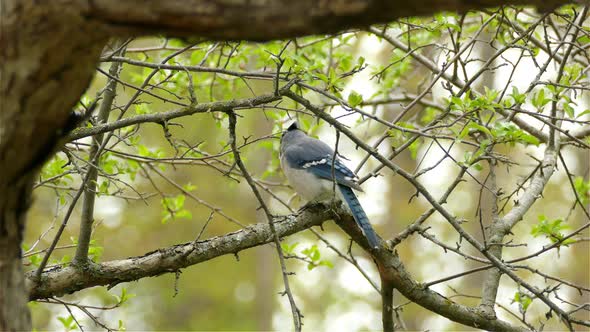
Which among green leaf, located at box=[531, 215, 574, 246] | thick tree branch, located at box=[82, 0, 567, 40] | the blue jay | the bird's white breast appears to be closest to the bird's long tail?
the blue jay

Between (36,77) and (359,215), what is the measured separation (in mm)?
3199

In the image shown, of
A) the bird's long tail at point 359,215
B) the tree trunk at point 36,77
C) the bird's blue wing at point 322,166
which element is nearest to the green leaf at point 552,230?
the bird's long tail at point 359,215

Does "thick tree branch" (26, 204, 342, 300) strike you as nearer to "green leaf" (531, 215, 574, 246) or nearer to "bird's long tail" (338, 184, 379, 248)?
"bird's long tail" (338, 184, 379, 248)

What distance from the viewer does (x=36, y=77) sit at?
1994 millimetres

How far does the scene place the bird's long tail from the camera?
425 cm

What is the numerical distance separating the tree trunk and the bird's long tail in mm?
2438

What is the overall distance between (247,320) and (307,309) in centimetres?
122

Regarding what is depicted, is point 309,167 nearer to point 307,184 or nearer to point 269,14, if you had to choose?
point 307,184

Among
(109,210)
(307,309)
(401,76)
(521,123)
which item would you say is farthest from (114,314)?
(521,123)

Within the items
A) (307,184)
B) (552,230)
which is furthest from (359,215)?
(307,184)

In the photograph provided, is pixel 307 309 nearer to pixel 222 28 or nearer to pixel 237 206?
pixel 237 206

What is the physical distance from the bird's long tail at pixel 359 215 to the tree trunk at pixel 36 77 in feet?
8.00

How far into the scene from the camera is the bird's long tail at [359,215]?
425cm

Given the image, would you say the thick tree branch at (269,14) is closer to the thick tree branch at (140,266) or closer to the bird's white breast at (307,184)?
the thick tree branch at (140,266)
